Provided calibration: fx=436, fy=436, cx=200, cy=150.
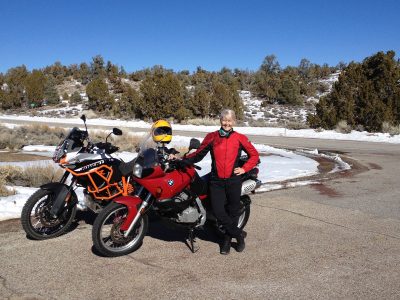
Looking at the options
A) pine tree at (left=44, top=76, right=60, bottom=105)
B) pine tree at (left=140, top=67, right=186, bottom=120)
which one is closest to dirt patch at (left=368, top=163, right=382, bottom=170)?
pine tree at (left=140, top=67, right=186, bottom=120)

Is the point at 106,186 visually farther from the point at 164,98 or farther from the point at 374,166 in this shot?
the point at 164,98

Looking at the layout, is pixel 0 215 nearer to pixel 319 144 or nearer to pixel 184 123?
pixel 319 144

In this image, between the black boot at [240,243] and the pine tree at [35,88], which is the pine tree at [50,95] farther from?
the black boot at [240,243]

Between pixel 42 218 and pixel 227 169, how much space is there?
2457mm

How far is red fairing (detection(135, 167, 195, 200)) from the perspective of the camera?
485 cm

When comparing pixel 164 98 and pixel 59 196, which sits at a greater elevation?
pixel 164 98

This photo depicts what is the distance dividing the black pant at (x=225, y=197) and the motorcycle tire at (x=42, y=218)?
6.32 feet

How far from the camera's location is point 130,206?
4902mm

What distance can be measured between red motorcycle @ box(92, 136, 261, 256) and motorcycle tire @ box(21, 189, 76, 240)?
2.77ft

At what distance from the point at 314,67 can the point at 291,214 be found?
6559 centimetres

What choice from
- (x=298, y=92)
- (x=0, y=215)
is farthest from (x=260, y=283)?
(x=298, y=92)

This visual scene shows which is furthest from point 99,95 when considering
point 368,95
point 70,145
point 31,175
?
A: point 70,145

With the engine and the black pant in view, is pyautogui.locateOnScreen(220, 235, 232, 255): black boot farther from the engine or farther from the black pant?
the engine

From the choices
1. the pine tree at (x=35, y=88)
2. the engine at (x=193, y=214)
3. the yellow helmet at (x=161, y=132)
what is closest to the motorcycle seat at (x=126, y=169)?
the yellow helmet at (x=161, y=132)
